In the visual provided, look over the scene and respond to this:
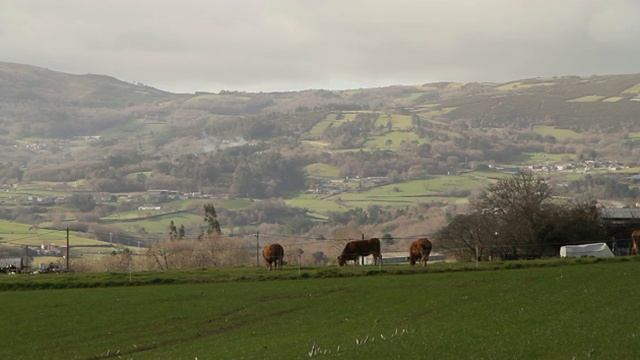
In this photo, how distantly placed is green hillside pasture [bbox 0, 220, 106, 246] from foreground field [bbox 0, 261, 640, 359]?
271 feet

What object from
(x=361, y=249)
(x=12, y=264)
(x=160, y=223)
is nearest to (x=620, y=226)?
(x=361, y=249)

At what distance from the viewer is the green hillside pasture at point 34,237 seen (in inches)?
5089

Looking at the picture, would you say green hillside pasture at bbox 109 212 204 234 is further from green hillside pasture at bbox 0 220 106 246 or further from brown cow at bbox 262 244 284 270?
brown cow at bbox 262 244 284 270

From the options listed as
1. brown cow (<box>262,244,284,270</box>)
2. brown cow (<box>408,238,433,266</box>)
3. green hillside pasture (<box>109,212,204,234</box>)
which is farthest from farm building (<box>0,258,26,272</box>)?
green hillside pasture (<box>109,212,204,234</box>)

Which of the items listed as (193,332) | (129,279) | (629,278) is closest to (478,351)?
(193,332)

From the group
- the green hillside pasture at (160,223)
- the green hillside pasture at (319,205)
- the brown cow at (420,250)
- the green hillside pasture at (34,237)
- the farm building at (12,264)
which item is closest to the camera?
the brown cow at (420,250)

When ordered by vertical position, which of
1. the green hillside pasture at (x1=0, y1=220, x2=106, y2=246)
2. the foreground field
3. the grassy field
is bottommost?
the green hillside pasture at (x1=0, y1=220, x2=106, y2=246)

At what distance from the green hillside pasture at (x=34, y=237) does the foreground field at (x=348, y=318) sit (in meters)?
82.5

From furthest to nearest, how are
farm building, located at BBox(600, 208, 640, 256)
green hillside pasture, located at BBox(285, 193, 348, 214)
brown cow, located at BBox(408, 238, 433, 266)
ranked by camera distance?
1. green hillside pasture, located at BBox(285, 193, 348, 214)
2. farm building, located at BBox(600, 208, 640, 256)
3. brown cow, located at BBox(408, 238, 433, 266)

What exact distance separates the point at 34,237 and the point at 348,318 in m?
108

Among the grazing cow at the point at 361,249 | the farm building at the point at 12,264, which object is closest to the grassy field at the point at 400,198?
the farm building at the point at 12,264

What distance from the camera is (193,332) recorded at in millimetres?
33000

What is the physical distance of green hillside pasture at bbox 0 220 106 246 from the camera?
424 ft

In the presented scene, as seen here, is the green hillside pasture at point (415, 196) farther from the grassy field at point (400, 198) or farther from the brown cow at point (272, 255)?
the brown cow at point (272, 255)
